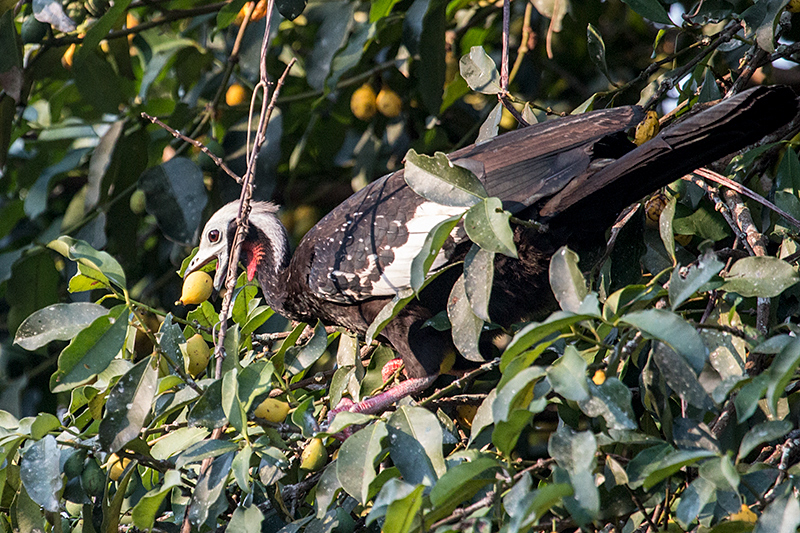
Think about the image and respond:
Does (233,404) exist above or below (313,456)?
above

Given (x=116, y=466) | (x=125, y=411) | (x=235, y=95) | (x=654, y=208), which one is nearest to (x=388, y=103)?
(x=235, y=95)

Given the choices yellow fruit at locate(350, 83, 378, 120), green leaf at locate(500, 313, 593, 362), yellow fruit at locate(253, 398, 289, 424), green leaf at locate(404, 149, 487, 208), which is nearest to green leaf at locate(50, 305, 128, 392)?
yellow fruit at locate(253, 398, 289, 424)

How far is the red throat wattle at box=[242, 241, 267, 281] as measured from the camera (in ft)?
11.4

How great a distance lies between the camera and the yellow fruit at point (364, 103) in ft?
12.2

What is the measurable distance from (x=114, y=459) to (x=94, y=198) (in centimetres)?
172

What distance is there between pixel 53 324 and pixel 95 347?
17cm

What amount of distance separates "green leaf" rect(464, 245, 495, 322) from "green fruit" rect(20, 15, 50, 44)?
2.38 m

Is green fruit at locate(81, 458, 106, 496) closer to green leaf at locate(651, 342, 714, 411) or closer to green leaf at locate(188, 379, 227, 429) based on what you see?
green leaf at locate(188, 379, 227, 429)

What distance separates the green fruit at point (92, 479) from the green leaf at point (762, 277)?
1.53m

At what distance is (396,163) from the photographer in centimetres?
393

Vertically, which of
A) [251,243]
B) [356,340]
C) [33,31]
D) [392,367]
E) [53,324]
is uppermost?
[33,31]

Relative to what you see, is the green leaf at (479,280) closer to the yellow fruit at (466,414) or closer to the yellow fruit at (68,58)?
the yellow fruit at (466,414)

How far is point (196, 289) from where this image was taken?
2688mm

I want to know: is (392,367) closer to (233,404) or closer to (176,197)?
(176,197)
